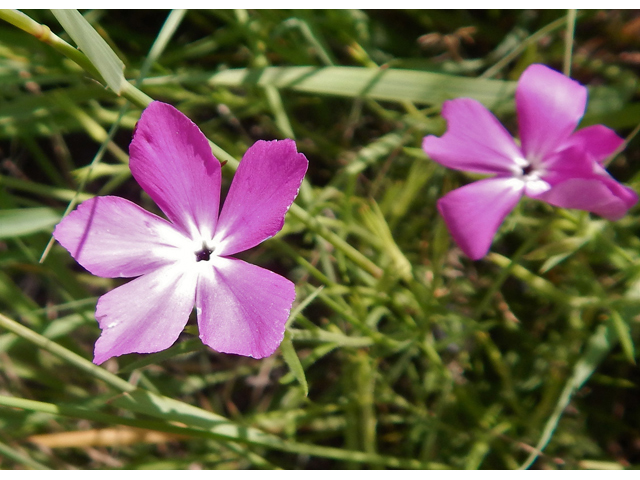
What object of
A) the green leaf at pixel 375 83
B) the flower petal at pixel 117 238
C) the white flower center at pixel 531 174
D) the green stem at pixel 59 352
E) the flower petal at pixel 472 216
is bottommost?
the green stem at pixel 59 352

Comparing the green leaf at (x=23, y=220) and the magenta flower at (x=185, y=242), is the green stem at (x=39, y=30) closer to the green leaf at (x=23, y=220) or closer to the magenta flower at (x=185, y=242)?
the magenta flower at (x=185, y=242)

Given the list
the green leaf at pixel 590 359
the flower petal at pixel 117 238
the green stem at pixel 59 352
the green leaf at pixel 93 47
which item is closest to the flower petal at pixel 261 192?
the flower petal at pixel 117 238

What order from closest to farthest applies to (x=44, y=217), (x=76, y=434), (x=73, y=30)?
(x=73, y=30) → (x=44, y=217) → (x=76, y=434)

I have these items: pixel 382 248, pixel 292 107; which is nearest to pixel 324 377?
pixel 382 248

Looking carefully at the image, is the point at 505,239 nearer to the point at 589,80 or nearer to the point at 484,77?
the point at 484,77

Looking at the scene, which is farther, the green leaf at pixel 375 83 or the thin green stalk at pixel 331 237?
the green leaf at pixel 375 83

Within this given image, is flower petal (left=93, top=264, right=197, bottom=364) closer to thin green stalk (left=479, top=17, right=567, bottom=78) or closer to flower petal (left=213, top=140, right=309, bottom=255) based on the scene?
flower petal (left=213, top=140, right=309, bottom=255)
